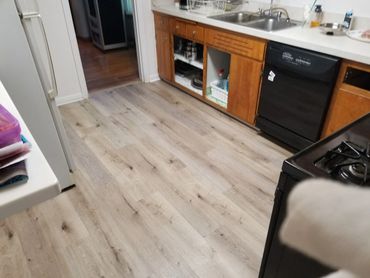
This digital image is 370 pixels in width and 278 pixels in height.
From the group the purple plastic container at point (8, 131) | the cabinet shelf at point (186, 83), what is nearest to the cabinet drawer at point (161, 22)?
the cabinet shelf at point (186, 83)

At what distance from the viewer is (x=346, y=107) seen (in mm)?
1721

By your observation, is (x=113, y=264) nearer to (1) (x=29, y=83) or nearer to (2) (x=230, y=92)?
(1) (x=29, y=83)

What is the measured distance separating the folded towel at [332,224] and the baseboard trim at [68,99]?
9.76 ft

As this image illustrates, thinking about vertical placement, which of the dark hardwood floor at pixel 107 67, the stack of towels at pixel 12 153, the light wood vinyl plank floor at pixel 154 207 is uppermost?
the stack of towels at pixel 12 153

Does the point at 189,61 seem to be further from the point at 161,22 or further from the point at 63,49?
the point at 63,49

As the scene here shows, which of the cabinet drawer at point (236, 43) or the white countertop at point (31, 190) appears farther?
the cabinet drawer at point (236, 43)

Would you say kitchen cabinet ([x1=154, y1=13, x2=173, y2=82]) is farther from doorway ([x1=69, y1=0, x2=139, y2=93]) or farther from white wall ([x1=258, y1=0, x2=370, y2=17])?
white wall ([x1=258, y1=0, x2=370, y2=17])

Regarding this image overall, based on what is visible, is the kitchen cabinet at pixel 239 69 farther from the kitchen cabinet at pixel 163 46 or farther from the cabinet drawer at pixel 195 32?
the kitchen cabinet at pixel 163 46

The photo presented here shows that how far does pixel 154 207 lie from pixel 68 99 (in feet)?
5.98

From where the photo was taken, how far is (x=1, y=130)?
62 cm

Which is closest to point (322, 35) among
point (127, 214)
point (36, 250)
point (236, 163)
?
point (236, 163)

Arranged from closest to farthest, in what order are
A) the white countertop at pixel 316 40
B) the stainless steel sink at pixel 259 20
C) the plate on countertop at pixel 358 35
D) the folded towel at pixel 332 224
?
1. the folded towel at pixel 332 224
2. the white countertop at pixel 316 40
3. the plate on countertop at pixel 358 35
4. the stainless steel sink at pixel 259 20

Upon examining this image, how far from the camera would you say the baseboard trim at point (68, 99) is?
290 centimetres

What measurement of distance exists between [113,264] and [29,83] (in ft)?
3.35
